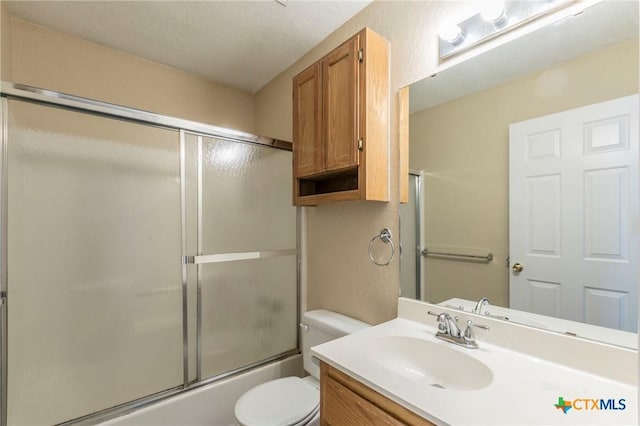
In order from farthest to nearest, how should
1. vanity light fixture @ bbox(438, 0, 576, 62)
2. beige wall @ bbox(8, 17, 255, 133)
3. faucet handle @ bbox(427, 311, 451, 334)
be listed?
1. beige wall @ bbox(8, 17, 255, 133)
2. faucet handle @ bbox(427, 311, 451, 334)
3. vanity light fixture @ bbox(438, 0, 576, 62)

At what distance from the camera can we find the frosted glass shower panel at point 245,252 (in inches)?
68.6

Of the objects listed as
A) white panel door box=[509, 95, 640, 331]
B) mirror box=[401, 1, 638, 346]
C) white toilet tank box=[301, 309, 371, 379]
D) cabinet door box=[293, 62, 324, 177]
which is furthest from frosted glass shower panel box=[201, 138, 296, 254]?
white panel door box=[509, 95, 640, 331]

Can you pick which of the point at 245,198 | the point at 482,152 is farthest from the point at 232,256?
the point at 482,152

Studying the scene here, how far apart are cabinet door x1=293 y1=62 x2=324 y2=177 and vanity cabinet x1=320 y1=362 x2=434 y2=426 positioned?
0.96 meters

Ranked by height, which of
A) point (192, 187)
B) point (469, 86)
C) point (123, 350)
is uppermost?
point (469, 86)

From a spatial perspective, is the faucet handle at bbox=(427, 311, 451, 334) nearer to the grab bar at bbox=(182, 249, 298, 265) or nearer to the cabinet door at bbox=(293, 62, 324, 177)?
the cabinet door at bbox=(293, 62, 324, 177)

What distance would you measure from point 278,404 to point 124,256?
110 cm

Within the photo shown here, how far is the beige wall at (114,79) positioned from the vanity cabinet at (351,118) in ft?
→ 3.57

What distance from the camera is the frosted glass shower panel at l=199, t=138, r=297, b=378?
5.72ft

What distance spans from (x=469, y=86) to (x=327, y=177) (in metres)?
0.81

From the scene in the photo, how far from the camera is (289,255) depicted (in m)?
2.05

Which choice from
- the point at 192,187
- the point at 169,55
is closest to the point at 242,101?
the point at 169,55

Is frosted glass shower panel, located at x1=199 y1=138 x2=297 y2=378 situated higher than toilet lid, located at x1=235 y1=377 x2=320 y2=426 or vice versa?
frosted glass shower panel, located at x1=199 y1=138 x2=297 y2=378

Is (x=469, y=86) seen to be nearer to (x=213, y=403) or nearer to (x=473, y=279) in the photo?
(x=473, y=279)
